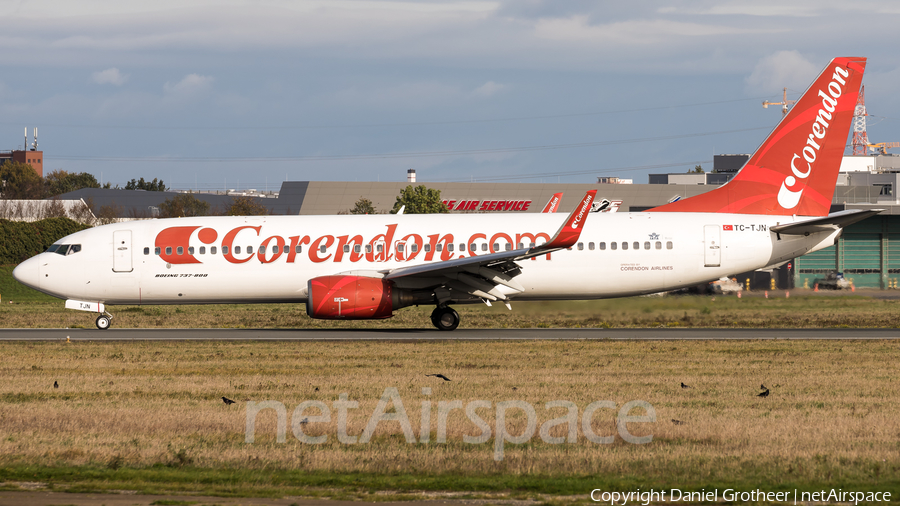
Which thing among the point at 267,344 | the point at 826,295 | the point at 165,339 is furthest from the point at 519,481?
the point at 826,295

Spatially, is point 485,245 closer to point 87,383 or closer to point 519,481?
point 87,383

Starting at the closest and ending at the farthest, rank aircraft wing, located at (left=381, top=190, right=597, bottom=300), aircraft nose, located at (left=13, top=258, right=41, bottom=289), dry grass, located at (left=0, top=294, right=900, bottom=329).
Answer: aircraft wing, located at (left=381, top=190, right=597, bottom=300) < aircraft nose, located at (left=13, top=258, right=41, bottom=289) < dry grass, located at (left=0, top=294, right=900, bottom=329)

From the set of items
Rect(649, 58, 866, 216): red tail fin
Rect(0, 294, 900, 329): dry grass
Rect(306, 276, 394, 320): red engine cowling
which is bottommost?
Rect(0, 294, 900, 329): dry grass

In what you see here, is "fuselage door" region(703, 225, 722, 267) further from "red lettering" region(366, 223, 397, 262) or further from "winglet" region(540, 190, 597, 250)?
"red lettering" region(366, 223, 397, 262)

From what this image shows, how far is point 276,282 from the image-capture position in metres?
27.2

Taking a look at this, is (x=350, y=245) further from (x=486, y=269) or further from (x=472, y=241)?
(x=486, y=269)

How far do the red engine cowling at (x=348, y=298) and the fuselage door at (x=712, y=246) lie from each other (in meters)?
10.2

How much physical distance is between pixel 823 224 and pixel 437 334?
479 inches

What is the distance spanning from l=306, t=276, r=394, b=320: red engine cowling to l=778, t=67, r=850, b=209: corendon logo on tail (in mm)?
13744

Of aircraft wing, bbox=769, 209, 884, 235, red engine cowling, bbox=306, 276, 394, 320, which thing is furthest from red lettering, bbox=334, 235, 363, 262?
aircraft wing, bbox=769, 209, 884, 235

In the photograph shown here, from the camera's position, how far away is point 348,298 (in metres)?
25.2

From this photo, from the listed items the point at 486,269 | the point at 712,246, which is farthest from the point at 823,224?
the point at 486,269

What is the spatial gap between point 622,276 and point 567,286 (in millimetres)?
1759

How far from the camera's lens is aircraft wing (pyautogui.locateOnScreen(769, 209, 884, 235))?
2636 cm
